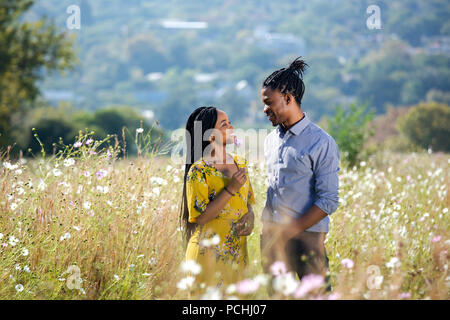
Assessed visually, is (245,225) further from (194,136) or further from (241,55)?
(241,55)

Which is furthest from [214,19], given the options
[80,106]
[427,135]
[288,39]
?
[427,135]

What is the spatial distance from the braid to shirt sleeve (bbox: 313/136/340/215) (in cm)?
30

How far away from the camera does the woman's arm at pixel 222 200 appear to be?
238 cm

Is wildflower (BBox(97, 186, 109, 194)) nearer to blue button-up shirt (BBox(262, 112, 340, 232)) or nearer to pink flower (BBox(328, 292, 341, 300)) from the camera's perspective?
blue button-up shirt (BBox(262, 112, 340, 232))

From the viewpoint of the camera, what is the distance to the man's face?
243 cm

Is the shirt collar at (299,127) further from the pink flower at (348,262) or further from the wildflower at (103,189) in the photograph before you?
the wildflower at (103,189)

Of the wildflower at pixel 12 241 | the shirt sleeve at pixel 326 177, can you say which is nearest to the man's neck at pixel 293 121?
the shirt sleeve at pixel 326 177

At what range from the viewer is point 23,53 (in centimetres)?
2303

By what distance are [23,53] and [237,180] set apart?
23359 millimetres

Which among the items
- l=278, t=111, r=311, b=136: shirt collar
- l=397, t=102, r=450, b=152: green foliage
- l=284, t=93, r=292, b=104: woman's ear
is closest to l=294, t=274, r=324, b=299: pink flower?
l=278, t=111, r=311, b=136: shirt collar

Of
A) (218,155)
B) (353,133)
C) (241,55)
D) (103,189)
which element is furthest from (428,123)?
→ (241,55)

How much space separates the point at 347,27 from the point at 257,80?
2603 cm

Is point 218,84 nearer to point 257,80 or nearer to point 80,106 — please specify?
point 257,80

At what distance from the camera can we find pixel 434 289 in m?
2.36
